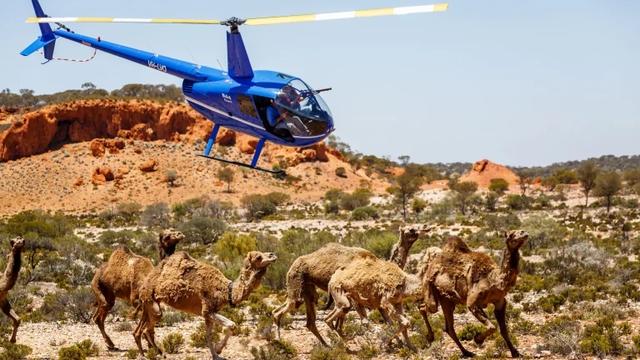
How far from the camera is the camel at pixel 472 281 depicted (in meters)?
12.2

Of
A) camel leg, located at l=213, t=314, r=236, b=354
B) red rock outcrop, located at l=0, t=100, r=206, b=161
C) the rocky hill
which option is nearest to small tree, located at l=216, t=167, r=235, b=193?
the rocky hill

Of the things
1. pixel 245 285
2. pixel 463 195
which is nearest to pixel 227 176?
pixel 463 195

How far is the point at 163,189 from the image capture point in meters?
76.9

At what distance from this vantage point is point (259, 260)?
40.8 feet

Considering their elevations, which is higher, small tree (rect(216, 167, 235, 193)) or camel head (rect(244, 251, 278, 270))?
small tree (rect(216, 167, 235, 193))

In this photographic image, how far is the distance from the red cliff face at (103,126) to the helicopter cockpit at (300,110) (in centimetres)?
6529

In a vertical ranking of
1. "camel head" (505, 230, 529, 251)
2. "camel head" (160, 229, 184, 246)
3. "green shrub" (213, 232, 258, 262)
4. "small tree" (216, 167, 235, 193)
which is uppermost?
"small tree" (216, 167, 235, 193)

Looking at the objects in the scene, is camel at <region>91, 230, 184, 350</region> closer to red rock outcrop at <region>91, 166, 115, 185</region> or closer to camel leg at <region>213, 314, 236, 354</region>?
camel leg at <region>213, 314, 236, 354</region>

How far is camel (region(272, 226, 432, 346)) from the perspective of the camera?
13.9 meters

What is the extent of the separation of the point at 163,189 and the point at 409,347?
217 feet

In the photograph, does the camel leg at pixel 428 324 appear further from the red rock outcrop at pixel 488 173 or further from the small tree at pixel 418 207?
the red rock outcrop at pixel 488 173

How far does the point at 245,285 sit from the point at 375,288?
201 cm

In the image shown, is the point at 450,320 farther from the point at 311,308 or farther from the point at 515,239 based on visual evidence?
the point at 311,308

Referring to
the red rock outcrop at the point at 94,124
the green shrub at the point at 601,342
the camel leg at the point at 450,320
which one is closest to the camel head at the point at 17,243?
the camel leg at the point at 450,320
